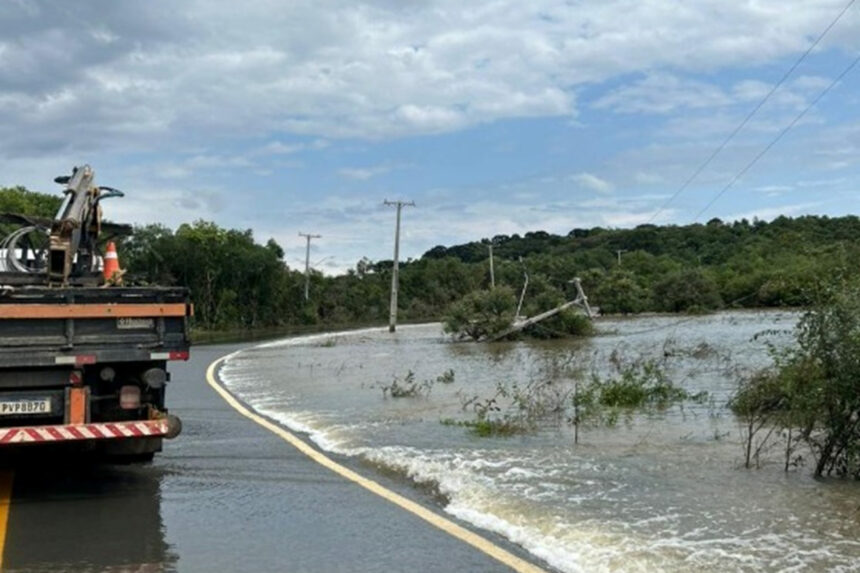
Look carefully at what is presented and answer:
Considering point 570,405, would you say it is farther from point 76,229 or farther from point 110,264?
point 76,229

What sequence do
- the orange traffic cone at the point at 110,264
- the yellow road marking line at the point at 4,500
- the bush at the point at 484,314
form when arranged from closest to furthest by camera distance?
the yellow road marking line at the point at 4,500, the orange traffic cone at the point at 110,264, the bush at the point at 484,314

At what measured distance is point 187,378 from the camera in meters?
23.5

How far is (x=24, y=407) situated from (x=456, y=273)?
346ft

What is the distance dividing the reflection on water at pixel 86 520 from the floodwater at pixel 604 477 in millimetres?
2490

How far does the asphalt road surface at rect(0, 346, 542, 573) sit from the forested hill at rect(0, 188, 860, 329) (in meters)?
37.4

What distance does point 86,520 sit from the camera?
7.79 meters

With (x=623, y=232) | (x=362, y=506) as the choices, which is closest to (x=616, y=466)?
(x=362, y=506)

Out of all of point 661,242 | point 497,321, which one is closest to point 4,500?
point 497,321

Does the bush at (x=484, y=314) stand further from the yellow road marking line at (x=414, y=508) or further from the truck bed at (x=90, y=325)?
the truck bed at (x=90, y=325)

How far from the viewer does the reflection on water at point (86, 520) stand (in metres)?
6.55

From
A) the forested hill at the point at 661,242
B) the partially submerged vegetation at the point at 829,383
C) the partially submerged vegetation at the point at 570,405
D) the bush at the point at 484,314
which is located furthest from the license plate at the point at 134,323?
the forested hill at the point at 661,242

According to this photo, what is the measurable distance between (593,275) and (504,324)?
30236mm

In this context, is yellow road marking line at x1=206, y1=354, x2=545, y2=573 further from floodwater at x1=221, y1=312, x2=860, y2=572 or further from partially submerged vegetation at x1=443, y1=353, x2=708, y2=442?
partially submerged vegetation at x1=443, y1=353, x2=708, y2=442

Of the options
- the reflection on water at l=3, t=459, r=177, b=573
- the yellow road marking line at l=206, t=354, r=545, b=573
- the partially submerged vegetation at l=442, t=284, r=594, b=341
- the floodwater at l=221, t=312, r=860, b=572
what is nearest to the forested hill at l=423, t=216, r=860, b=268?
the partially submerged vegetation at l=442, t=284, r=594, b=341
